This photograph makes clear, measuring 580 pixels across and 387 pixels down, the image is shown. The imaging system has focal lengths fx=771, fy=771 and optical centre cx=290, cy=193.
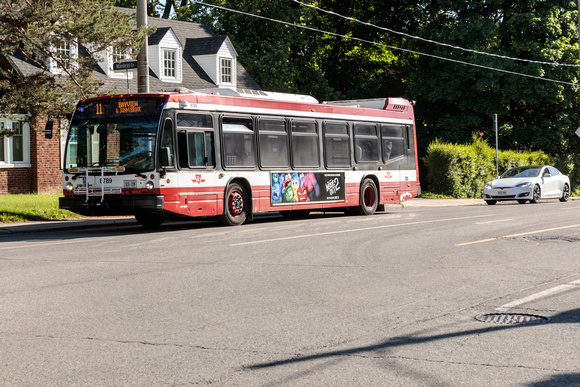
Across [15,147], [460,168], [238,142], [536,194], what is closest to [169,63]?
[15,147]

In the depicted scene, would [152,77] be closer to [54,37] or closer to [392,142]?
[392,142]

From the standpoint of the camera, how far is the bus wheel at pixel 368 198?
2233 cm

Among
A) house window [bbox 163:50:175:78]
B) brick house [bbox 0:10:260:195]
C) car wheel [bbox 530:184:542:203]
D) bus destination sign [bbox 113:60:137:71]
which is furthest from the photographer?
house window [bbox 163:50:175:78]

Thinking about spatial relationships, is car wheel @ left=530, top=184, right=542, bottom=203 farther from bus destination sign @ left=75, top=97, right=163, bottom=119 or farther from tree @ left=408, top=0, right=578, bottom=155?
bus destination sign @ left=75, top=97, right=163, bottom=119

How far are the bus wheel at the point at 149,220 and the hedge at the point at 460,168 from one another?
61.8 feet

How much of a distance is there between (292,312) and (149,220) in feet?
37.8

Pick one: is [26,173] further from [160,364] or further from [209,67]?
[160,364]

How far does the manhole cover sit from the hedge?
90.7 feet

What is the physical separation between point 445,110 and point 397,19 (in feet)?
23.5

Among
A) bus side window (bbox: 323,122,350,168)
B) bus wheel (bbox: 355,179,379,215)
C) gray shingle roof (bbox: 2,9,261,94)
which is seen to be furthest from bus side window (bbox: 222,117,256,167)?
gray shingle roof (bbox: 2,9,261,94)

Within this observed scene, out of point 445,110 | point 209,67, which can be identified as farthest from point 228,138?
point 445,110

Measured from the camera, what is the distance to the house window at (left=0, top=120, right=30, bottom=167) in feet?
95.9

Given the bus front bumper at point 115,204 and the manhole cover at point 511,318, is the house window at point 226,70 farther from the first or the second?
the manhole cover at point 511,318

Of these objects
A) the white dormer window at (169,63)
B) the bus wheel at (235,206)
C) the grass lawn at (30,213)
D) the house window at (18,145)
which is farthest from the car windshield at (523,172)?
the house window at (18,145)
